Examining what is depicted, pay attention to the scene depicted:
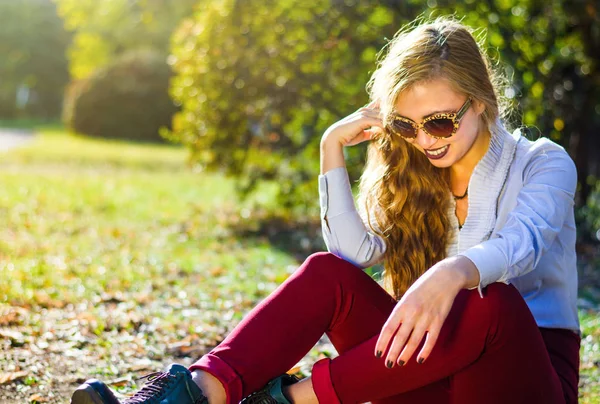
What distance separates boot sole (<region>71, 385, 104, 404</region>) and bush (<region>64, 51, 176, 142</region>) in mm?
21408

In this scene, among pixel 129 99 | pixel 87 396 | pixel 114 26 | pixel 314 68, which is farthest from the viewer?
pixel 114 26

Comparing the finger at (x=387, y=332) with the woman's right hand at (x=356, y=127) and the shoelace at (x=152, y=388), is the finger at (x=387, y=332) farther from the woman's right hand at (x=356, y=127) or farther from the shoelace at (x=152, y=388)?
the woman's right hand at (x=356, y=127)

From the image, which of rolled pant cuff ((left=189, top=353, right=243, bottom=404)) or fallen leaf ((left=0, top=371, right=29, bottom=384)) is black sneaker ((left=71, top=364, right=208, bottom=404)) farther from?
fallen leaf ((left=0, top=371, right=29, bottom=384))

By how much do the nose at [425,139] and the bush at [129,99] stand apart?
2106cm

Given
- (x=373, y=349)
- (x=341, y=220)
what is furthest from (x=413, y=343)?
(x=341, y=220)

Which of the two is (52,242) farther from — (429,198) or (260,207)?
(429,198)

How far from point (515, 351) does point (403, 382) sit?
35cm

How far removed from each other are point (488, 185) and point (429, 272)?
21.5 inches

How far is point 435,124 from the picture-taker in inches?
103

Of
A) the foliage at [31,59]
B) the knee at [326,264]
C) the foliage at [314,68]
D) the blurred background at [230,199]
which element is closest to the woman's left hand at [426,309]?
the knee at [326,264]

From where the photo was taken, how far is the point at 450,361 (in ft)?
7.65

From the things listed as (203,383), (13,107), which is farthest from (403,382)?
(13,107)

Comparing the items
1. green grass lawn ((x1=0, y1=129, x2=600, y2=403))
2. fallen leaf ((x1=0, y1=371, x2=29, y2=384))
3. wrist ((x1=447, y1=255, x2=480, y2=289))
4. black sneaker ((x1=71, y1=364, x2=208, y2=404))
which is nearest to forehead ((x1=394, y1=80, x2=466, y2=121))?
wrist ((x1=447, y1=255, x2=480, y2=289))

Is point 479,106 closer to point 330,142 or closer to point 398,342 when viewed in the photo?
point 330,142
